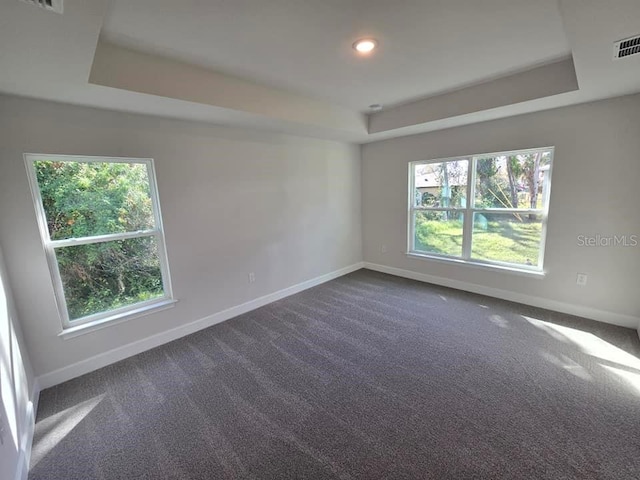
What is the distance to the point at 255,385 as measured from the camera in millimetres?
2195

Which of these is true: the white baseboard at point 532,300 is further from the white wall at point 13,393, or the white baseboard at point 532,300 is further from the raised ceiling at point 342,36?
the white wall at point 13,393

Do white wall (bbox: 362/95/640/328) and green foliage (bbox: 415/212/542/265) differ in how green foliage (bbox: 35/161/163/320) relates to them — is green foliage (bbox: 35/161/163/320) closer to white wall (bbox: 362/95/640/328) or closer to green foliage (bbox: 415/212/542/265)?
green foliage (bbox: 415/212/542/265)

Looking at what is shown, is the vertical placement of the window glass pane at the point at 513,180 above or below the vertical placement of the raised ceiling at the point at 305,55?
below

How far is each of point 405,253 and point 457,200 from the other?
1.15 metres

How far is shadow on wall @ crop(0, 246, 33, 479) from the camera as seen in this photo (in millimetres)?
1377

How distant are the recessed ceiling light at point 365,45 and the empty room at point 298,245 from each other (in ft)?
0.09

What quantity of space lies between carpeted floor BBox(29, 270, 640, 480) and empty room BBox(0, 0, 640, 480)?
17mm

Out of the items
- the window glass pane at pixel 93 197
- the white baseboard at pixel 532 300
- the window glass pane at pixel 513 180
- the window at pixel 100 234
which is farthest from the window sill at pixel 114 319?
the window glass pane at pixel 513 180

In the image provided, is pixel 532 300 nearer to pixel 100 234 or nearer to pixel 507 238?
pixel 507 238

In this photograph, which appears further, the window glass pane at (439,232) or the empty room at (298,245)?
the window glass pane at (439,232)

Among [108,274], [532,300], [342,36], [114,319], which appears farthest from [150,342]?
[532,300]

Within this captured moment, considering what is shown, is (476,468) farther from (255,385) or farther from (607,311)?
(607,311)

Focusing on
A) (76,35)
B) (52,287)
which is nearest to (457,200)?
(76,35)

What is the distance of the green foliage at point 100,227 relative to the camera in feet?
7.46
